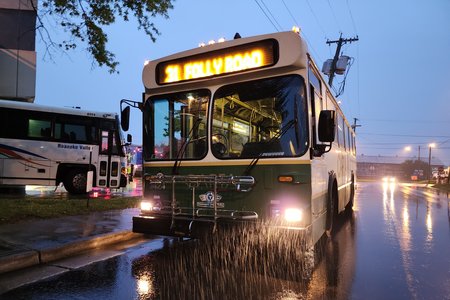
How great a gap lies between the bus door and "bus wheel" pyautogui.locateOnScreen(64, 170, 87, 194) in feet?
2.11

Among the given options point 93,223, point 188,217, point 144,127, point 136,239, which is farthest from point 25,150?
point 188,217

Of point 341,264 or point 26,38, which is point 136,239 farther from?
point 26,38

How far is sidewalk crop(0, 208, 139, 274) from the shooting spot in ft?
19.1

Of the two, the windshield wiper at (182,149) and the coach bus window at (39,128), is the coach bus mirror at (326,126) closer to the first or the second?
the windshield wiper at (182,149)

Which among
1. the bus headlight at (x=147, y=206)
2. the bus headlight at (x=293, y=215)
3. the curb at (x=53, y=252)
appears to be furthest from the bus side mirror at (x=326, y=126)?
the curb at (x=53, y=252)

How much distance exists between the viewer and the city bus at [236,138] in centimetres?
507

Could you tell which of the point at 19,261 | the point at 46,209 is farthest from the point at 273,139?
the point at 46,209

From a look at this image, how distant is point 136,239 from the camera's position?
7.99 m

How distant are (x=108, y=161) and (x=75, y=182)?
155 cm

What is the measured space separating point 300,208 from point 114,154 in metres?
12.9

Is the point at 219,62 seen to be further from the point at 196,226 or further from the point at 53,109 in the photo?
the point at 53,109

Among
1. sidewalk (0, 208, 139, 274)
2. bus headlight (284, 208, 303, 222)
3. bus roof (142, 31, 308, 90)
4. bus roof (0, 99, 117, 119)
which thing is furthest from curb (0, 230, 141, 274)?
bus roof (0, 99, 117, 119)

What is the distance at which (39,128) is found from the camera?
1554cm

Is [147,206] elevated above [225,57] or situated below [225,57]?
below
